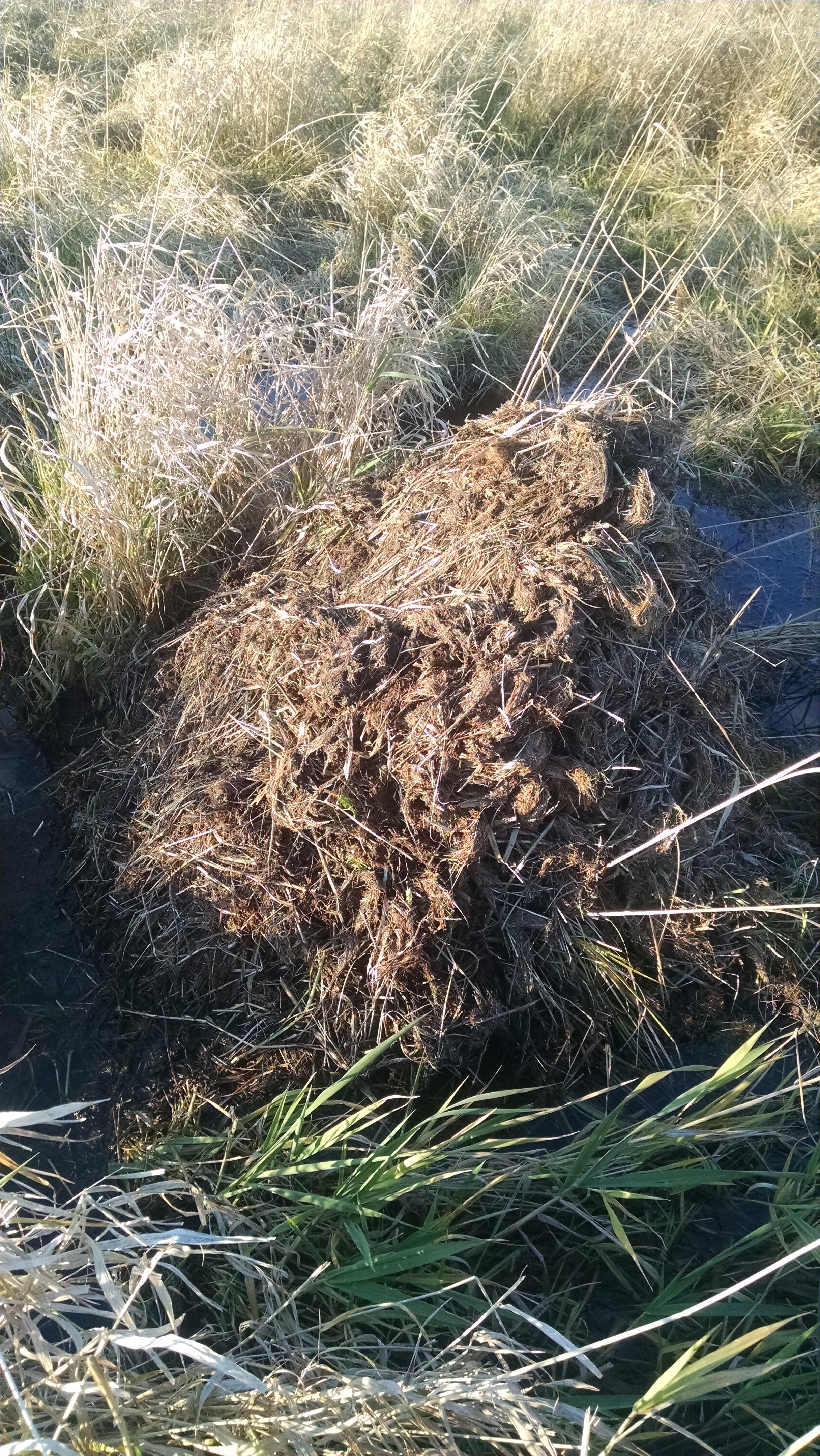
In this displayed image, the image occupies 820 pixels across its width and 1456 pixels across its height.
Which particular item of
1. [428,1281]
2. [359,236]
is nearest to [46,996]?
[428,1281]

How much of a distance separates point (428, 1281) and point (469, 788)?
34.0 inches

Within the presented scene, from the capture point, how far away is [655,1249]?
1.62 m

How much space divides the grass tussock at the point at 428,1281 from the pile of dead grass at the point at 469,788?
0.77ft

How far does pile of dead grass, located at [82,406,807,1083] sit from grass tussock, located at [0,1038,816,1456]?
0.23 metres

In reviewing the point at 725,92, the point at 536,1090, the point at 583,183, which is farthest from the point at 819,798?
the point at 725,92

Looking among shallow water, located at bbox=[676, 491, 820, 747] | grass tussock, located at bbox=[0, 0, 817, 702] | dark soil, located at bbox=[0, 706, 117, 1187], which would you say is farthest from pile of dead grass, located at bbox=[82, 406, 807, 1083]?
shallow water, located at bbox=[676, 491, 820, 747]

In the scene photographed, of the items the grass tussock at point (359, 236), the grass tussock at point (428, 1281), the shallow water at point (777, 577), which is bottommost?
the grass tussock at point (428, 1281)

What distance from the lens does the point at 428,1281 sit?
1.43m

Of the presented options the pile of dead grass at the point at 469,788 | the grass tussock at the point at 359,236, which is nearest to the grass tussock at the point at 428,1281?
the pile of dead grass at the point at 469,788

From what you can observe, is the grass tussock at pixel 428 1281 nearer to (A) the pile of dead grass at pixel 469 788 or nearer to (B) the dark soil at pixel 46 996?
(B) the dark soil at pixel 46 996

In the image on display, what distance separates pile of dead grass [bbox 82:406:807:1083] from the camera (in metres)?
1.78

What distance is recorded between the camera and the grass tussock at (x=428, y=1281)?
1126 mm

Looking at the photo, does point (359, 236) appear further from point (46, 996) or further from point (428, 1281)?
point (428, 1281)

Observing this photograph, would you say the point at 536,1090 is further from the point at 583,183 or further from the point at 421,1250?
the point at 583,183
